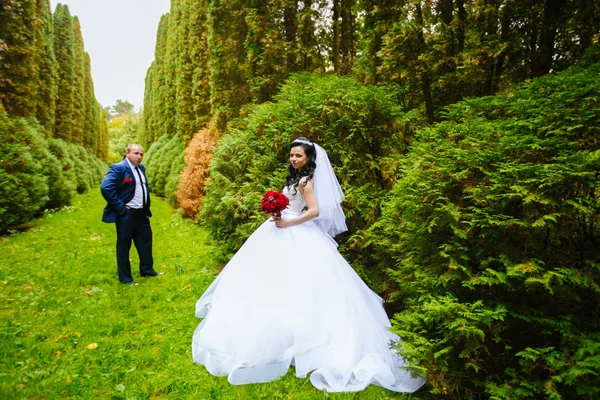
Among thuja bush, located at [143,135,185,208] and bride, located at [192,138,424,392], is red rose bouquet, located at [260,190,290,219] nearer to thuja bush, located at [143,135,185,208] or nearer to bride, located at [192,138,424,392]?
bride, located at [192,138,424,392]

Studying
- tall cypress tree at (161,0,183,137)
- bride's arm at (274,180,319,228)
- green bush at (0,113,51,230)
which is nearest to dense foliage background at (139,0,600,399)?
bride's arm at (274,180,319,228)

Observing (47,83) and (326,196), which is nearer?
(326,196)

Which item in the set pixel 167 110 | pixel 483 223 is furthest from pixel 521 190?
pixel 167 110

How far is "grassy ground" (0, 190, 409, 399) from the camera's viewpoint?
3.15 metres

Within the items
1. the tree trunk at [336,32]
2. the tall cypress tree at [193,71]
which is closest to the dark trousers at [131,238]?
the tree trunk at [336,32]

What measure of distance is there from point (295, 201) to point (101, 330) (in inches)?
124

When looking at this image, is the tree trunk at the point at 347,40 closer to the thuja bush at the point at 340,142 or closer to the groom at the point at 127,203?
the thuja bush at the point at 340,142

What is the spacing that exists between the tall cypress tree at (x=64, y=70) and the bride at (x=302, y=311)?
2132cm

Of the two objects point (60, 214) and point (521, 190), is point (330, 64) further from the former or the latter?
point (60, 214)

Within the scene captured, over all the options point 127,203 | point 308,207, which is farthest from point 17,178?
point 308,207

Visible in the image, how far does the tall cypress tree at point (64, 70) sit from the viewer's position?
64.9 ft

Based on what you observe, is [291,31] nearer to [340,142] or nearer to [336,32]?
[336,32]

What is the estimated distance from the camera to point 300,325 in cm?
333

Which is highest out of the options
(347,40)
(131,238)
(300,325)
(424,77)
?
(347,40)
